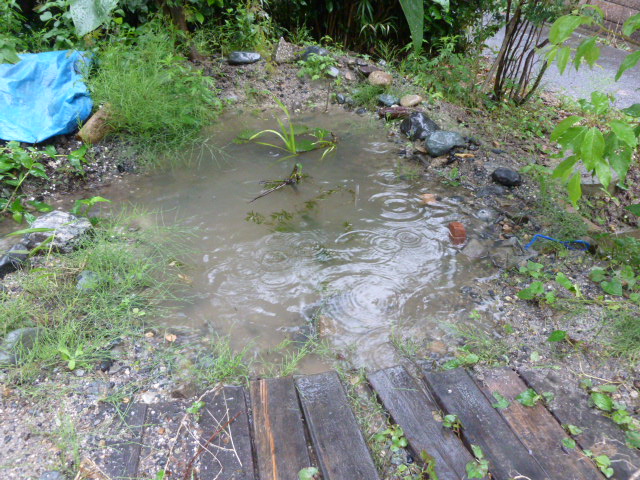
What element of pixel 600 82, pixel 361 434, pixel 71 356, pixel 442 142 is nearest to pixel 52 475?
pixel 71 356

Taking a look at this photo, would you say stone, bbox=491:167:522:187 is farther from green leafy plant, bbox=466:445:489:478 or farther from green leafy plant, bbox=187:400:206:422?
green leafy plant, bbox=187:400:206:422

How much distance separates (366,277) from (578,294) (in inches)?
44.5

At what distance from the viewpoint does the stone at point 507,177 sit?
11.5 ft

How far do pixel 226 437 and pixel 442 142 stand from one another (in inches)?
115

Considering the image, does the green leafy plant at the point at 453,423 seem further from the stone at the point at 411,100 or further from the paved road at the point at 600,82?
the paved road at the point at 600,82

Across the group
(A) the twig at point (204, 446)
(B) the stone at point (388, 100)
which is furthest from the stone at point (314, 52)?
(A) the twig at point (204, 446)

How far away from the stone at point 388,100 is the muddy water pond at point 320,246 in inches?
23.8

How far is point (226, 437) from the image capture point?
182cm

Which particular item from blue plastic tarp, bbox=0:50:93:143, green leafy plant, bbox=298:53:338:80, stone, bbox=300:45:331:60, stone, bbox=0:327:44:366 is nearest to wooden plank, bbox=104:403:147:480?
stone, bbox=0:327:44:366

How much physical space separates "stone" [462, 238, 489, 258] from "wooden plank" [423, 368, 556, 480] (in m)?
1.02

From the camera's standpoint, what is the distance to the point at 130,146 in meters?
3.74

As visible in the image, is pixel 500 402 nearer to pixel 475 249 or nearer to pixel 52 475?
pixel 475 249

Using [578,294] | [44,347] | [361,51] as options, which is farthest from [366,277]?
[361,51]

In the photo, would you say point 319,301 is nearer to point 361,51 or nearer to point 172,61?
point 172,61
